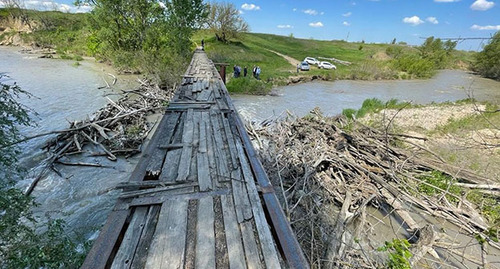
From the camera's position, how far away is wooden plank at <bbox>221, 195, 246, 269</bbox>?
2.09m

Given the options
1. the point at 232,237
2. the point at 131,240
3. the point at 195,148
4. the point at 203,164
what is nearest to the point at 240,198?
the point at 232,237

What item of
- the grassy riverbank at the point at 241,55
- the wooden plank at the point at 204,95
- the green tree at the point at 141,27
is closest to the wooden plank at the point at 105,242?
the wooden plank at the point at 204,95

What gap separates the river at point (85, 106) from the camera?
19.5 feet

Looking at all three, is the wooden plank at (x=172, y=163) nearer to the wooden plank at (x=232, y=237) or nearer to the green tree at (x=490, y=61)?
the wooden plank at (x=232, y=237)

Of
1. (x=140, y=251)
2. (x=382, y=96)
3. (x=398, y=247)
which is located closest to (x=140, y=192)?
(x=140, y=251)

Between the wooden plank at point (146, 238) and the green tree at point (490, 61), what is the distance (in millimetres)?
53348

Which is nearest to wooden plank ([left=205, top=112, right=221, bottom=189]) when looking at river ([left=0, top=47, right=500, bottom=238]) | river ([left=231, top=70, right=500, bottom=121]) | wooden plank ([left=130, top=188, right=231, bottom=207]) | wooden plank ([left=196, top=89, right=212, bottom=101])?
wooden plank ([left=130, top=188, right=231, bottom=207])

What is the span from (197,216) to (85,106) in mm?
13571

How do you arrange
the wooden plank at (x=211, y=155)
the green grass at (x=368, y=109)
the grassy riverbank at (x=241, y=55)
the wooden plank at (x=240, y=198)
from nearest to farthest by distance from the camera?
the wooden plank at (x=240, y=198)
the wooden plank at (x=211, y=155)
the green grass at (x=368, y=109)
the grassy riverbank at (x=241, y=55)

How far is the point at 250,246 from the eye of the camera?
2236 mm

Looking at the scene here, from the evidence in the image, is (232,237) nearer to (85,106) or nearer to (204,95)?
(204,95)

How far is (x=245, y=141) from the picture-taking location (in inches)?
179

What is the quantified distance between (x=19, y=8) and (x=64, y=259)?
2454 inches

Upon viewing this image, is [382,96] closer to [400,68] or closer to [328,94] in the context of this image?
[328,94]
